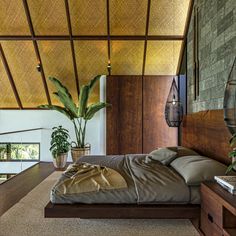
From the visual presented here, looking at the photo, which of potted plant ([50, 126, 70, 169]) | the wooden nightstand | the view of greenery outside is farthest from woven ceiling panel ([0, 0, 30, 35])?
the wooden nightstand

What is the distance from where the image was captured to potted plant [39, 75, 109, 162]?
6.33m

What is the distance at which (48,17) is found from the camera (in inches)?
232

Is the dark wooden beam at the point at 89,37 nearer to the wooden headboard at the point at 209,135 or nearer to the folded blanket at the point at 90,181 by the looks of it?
the wooden headboard at the point at 209,135

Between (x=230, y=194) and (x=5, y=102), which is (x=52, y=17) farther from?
(x=230, y=194)

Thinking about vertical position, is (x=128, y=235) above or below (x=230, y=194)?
below

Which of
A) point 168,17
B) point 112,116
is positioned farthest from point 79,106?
point 168,17

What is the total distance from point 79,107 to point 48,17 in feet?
6.87

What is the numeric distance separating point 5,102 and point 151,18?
4.34 m

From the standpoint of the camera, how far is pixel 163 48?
6.39 metres

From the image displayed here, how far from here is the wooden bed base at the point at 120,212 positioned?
273 cm

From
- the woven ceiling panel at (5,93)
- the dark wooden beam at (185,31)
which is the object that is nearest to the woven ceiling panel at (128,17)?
the dark wooden beam at (185,31)

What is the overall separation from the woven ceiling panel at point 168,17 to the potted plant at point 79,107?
173 cm

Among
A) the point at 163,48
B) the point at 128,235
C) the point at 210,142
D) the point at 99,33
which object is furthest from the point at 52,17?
the point at 128,235

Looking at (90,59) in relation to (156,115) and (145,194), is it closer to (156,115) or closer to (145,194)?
(156,115)
